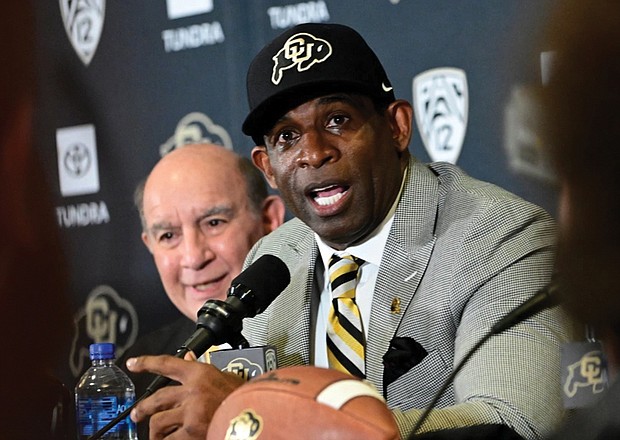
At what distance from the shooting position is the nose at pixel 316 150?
177cm

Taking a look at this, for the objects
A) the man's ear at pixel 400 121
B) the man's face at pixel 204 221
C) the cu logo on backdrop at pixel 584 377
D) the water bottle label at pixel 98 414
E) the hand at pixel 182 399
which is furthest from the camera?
the man's face at pixel 204 221

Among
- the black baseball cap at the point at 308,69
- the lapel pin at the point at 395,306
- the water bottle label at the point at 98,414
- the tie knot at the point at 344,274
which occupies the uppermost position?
the black baseball cap at the point at 308,69

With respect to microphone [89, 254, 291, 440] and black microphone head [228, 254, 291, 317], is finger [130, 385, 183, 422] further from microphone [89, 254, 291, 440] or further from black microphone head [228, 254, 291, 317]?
black microphone head [228, 254, 291, 317]

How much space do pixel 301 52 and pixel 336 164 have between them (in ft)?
0.69

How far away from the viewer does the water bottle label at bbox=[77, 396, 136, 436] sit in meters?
1.77

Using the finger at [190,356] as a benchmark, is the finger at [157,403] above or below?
below

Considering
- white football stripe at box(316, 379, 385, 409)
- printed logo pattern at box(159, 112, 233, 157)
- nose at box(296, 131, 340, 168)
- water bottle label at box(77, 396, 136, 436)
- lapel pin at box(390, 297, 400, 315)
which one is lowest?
water bottle label at box(77, 396, 136, 436)

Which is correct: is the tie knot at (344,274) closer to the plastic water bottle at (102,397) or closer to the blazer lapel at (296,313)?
the blazer lapel at (296,313)

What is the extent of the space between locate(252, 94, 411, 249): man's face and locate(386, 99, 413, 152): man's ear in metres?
0.03

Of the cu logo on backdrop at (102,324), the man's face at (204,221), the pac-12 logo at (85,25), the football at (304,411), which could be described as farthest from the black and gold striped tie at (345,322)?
the pac-12 logo at (85,25)

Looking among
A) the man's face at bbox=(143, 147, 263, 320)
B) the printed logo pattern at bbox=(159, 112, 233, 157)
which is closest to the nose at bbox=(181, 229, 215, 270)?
the man's face at bbox=(143, 147, 263, 320)

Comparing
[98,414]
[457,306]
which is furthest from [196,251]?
[457,306]

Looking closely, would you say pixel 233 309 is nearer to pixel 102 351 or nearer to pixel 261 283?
pixel 261 283

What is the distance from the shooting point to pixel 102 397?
1.91 metres
